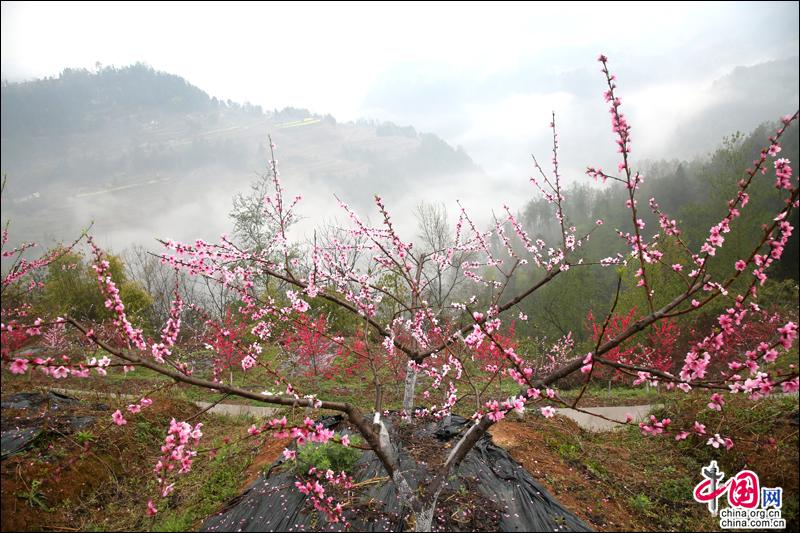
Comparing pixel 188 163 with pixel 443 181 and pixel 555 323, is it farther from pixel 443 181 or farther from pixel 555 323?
pixel 555 323

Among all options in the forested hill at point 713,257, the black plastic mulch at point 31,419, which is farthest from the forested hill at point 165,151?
the black plastic mulch at point 31,419

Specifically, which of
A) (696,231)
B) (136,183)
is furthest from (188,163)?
(696,231)

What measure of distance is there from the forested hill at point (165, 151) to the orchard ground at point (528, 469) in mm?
97330

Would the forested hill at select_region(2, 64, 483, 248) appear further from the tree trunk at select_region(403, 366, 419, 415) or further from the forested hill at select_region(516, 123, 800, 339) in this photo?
the tree trunk at select_region(403, 366, 419, 415)

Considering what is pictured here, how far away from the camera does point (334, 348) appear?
1166 centimetres

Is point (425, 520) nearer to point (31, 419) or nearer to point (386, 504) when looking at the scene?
point (386, 504)

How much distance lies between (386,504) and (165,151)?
532ft

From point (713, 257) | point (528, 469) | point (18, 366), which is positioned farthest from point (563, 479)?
point (713, 257)

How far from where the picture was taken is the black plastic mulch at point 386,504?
3.46 metres

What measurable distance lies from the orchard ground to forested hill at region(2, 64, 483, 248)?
97.3 m

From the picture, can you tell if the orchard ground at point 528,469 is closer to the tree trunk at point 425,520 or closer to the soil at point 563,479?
the soil at point 563,479

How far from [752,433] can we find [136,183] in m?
151

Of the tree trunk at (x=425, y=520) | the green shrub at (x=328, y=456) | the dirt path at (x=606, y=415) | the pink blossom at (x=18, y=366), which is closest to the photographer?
the pink blossom at (x=18, y=366)

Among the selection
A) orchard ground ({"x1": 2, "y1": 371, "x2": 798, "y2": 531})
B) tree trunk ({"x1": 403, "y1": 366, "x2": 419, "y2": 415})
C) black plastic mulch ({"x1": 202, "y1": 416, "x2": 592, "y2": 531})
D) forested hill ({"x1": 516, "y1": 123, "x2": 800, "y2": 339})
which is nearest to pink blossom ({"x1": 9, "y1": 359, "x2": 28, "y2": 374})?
orchard ground ({"x1": 2, "y1": 371, "x2": 798, "y2": 531})
